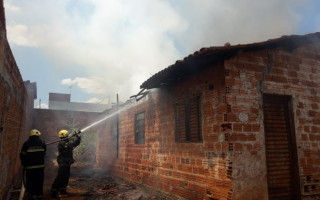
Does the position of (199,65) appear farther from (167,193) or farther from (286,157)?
(167,193)

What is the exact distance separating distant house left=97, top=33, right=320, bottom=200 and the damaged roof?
0.02 metres

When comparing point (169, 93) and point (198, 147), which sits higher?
point (169, 93)

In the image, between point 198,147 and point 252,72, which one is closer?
point 252,72

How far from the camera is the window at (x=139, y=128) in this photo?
31.1 ft

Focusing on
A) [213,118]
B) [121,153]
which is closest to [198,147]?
[213,118]

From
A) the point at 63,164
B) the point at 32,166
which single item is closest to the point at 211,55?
the point at 32,166

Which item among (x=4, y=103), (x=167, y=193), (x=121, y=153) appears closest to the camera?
(x=4, y=103)

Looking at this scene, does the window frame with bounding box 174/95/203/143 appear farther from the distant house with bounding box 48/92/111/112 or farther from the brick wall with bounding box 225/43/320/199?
the distant house with bounding box 48/92/111/112

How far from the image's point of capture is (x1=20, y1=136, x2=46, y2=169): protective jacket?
594 centimetres

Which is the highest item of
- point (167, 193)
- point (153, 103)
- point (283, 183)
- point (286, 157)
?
point (153, 103)

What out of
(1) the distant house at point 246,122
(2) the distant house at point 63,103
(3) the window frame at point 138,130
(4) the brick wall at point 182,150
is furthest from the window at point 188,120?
(2) the distant house at point 63,103

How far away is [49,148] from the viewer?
17.9 m

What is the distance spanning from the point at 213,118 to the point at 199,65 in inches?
56.2

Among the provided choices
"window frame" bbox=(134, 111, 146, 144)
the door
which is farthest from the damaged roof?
"window frame" bbox=(134, 111, 146, 144)
